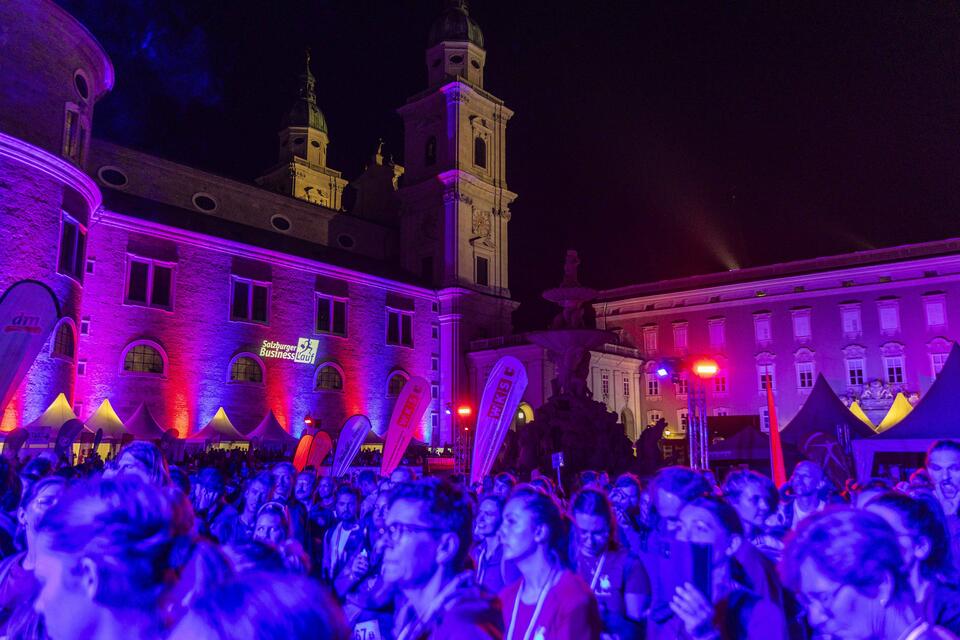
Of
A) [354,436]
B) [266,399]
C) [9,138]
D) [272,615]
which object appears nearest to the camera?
[272,615]

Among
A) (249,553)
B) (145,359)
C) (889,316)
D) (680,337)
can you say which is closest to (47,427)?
(145,359)

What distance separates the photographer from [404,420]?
51.3 ft

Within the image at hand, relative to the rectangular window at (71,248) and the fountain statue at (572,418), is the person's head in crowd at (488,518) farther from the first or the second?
the rectangular window at (71,248)

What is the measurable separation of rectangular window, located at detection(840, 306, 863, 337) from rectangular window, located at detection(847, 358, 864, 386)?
1.67 meters

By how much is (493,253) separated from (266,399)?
1911 cm

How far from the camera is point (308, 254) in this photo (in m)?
42.2

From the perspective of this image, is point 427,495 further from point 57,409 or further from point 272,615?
point 57,409

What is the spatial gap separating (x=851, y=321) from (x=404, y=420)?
40.3 meters

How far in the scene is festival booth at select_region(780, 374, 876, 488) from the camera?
17.1 metres

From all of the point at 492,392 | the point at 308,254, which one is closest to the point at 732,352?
the point at 308,254

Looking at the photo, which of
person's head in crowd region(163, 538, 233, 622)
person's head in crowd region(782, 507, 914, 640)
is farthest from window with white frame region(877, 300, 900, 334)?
person's head in crowd region(163, 538, 233, 622)

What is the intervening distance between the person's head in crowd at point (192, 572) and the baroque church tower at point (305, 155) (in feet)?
180

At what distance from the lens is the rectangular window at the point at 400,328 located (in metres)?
44.1

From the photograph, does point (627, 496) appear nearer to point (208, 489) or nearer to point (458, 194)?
point (208, 489)
